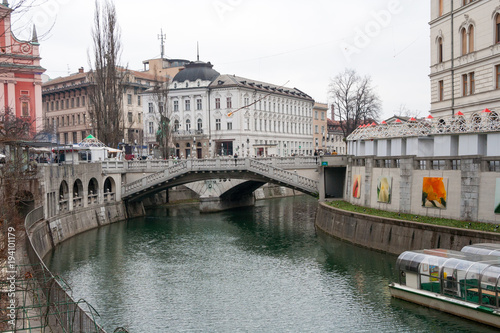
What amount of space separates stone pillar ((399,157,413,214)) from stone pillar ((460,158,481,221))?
5275 mm

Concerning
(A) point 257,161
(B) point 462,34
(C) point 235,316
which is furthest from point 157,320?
(B) point 462,34

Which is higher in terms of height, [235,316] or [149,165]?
[149,165]

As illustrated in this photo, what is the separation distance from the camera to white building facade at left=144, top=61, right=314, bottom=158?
99250 millimetres

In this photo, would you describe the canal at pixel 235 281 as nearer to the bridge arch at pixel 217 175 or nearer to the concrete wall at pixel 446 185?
the concrete wall at pixel 446 185

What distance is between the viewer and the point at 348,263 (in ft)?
128

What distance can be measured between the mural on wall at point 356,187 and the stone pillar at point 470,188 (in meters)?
13.8

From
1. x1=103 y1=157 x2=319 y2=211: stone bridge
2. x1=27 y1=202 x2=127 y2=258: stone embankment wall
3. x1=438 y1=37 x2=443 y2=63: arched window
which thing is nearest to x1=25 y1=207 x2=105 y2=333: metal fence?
x1=27 y1=202 x2=127 y2=258: stone embankment wall

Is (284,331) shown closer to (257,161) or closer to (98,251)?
(98,251)

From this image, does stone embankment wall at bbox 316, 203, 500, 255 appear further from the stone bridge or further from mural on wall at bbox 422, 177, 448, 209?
the stone bridge

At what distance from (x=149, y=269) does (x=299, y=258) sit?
1094cm

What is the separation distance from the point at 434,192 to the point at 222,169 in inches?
1042

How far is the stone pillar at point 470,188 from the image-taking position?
1375 inches

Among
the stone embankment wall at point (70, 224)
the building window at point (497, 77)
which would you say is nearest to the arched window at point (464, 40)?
the building window at point (497, 77)

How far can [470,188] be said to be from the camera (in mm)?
35281
